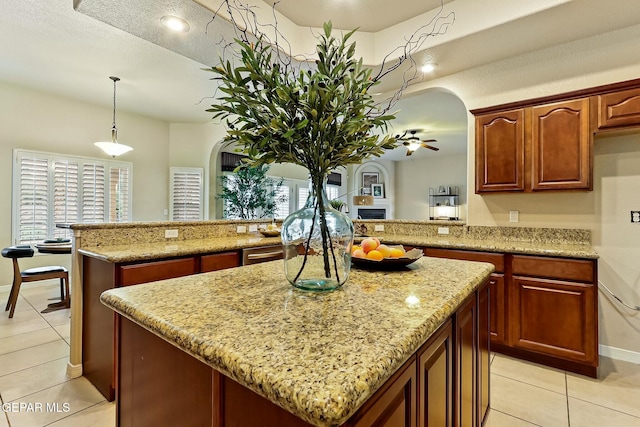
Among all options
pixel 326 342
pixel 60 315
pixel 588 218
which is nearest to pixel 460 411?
pixel 326 342

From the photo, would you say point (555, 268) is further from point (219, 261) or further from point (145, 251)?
point (145, 251)

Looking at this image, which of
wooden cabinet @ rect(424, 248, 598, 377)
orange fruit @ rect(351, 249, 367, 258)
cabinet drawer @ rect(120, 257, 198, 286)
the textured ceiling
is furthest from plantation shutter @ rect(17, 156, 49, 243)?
wooden cabinet @ rect(424, 248, 598, 377)

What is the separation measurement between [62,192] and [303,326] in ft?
19.3

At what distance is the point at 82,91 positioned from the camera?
15.6 feet

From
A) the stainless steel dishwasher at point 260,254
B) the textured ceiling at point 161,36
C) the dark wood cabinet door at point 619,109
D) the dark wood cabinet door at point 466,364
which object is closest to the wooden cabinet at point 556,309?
the dark wood cabinet door at point 619,109

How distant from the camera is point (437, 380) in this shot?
100cm

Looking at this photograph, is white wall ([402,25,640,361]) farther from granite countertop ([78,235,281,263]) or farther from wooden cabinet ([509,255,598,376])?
granite countertop ([78,235,281,263])

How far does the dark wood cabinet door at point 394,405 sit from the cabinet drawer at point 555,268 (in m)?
2.10

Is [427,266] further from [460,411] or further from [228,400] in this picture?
[228,400]

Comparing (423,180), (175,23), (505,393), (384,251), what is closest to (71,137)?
(175,23)

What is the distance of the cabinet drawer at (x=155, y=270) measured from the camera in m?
2.03

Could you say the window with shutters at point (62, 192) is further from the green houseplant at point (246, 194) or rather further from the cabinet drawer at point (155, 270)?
the cabinet drawer at point (155, 270)

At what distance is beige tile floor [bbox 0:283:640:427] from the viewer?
6.06ft

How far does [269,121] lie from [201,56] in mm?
2454
